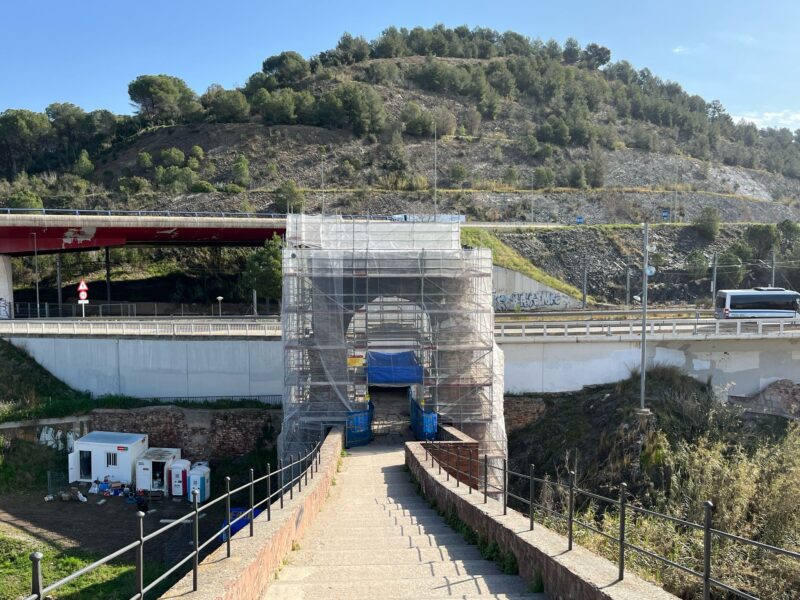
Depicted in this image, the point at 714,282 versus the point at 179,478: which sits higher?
the point at 714,282

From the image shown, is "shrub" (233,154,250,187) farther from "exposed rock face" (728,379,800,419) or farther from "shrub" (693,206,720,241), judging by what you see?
"exposed rock face" (728,379,800,419)

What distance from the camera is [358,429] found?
17562mm

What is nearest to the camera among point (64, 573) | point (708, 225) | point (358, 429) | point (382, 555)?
point (382, 555)

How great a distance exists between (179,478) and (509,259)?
1038 inches

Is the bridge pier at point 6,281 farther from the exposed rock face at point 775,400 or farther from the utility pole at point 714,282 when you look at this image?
the utility pole at point 714,282

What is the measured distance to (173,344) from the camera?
22578 mm

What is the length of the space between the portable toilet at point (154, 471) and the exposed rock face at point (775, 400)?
20.1 metres

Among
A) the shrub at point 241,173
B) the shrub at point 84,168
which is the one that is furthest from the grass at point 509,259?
the shrub at point 84,168

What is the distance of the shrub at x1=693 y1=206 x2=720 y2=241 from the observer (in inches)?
1841

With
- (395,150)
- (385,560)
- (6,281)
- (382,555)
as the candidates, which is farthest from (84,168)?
(385,560)

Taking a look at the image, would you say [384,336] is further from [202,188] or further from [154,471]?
[202,188]

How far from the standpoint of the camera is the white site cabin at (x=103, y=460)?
19.5 meters

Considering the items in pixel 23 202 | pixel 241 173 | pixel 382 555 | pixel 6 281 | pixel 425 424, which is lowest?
pixel 425 424

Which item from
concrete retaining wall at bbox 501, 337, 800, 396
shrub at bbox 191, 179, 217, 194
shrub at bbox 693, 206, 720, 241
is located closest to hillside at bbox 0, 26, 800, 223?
shrub at bbox 191, 179, 217, 194
